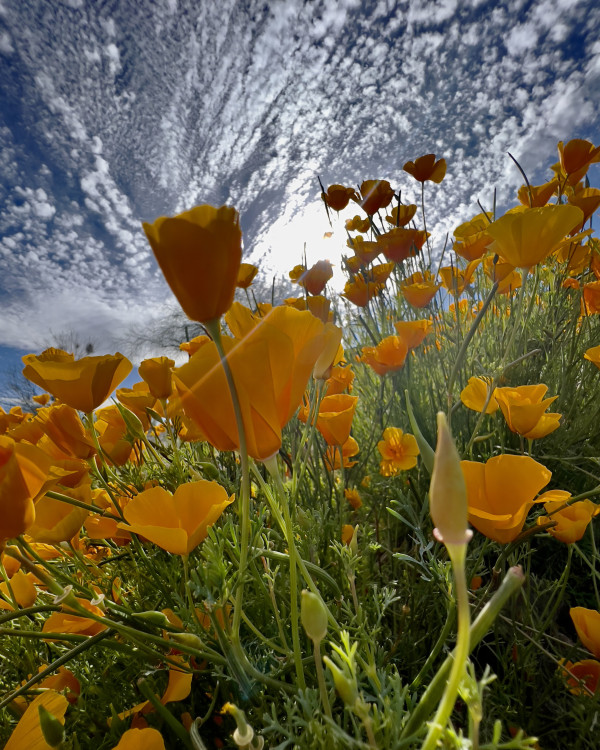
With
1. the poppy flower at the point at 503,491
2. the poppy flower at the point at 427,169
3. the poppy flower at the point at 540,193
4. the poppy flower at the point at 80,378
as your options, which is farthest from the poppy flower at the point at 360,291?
the poppy flower at the point at 503,491

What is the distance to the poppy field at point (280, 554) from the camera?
15.2 inches

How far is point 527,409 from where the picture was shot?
0.76 metres

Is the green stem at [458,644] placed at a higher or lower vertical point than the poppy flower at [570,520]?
higher

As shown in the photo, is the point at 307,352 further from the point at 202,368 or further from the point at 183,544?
the point at 183,544

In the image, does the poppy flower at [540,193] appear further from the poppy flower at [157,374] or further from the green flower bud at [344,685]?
the green flower bud at [344,685]

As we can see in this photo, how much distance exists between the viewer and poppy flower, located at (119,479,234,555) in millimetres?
525

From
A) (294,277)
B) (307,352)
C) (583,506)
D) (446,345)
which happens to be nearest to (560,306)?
(446,345)

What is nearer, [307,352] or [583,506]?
[307,352]

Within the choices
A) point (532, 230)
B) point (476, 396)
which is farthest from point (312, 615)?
point (532, 230)

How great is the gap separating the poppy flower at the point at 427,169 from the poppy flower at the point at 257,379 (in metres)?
1.48

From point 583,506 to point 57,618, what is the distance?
0.81 metres

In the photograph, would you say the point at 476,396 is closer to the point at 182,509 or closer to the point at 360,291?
the point at 182,509

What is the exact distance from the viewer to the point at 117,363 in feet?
2.33

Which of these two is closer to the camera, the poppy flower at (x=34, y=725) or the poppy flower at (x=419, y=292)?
the poppy flower at (x=34, y=725)
